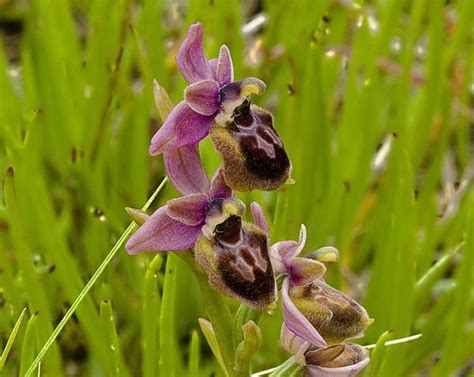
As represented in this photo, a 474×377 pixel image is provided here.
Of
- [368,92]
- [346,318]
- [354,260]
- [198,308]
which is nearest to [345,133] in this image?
[368,92]

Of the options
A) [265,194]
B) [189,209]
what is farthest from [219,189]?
[265,194]

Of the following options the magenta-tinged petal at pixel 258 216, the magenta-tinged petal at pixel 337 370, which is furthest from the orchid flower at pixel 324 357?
the magenta-tinged petal at pixel 258 216

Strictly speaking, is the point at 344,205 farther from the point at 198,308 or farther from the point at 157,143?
the point at 157,143

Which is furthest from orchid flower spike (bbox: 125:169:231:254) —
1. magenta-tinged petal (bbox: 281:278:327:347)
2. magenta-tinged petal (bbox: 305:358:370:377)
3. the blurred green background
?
the blurred green background

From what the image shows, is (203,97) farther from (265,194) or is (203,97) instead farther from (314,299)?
(265,194)

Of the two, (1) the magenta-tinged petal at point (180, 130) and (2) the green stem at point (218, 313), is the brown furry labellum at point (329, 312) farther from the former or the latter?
(1) the magenta-tinged petal at point (180, 130)

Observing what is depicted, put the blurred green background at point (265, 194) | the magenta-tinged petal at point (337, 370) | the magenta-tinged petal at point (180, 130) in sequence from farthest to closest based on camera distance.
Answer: the blurred green background at point (265, 194), the magenta-tinged petal at point (337, 370), the magenta-tinged petal at point (180, 130)
